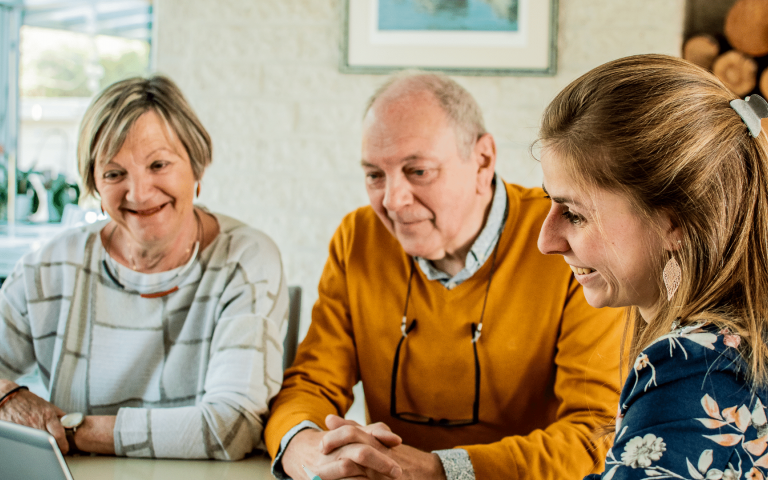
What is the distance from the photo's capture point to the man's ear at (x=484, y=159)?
4.78 feet

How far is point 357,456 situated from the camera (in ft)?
3.45

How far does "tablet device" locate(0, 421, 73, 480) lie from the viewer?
708mm

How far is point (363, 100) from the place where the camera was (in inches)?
85.5

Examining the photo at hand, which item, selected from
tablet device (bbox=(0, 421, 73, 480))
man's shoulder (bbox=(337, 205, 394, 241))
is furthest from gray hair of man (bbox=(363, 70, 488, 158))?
tablet device (bbox=(0, 421, 73, 480))

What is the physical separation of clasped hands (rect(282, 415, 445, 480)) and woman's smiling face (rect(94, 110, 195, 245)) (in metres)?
0.58

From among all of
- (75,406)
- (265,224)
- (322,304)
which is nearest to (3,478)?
(75,406)

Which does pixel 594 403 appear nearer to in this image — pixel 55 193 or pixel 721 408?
pixel 721 408

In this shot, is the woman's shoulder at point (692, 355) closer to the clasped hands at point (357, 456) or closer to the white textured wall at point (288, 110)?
the clasped hands at point (357, 456)

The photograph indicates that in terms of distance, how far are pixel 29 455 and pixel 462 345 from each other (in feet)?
2.88

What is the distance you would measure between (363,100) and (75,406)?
1283 millimetres

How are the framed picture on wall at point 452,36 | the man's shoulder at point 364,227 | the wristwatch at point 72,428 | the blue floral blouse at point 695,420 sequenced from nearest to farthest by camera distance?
the blue floral blouse at point 695,420, the wristwatch at point 72,428, the man's shoulder at point 364,227, the framed picture on wall at point 452,36

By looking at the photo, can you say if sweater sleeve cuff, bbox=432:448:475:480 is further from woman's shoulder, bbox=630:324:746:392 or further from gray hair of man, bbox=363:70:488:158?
gray hair of man, bbox=363:70:488:158

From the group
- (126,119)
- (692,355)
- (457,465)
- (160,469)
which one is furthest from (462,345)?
(126,119)

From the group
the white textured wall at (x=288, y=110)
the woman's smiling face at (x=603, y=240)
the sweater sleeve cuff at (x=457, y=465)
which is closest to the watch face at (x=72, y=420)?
the sweater sleeve cuff at (x=457, y=465)
